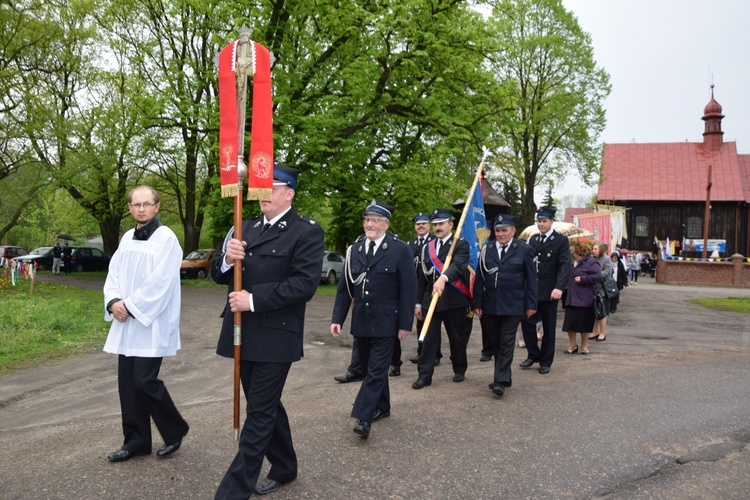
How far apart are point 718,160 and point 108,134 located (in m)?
47.5

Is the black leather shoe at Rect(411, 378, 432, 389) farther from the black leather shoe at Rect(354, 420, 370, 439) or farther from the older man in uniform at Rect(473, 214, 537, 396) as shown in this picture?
the black leather shoe at Rect(354, 420, 370, 439)

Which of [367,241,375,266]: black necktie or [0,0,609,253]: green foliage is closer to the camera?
[367,241,375,266]: black necktie

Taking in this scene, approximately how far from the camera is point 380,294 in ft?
17.9

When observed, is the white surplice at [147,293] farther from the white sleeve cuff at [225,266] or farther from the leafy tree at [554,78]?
the leafy tree at [554,78]

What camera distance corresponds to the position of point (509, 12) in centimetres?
2152

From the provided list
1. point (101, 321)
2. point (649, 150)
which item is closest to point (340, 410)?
point (101, 321)

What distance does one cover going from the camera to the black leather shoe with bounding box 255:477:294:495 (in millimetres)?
3727

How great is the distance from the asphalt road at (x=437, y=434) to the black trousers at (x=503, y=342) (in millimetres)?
245

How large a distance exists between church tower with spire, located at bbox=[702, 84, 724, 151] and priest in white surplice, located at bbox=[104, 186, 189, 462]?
184ft

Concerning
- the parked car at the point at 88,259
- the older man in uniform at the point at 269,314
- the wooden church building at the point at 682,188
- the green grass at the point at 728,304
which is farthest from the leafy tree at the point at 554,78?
the older man in uniform at the point at 269,314

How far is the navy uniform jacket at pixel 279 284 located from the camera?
140 inches

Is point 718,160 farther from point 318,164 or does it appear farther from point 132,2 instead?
point 132,2

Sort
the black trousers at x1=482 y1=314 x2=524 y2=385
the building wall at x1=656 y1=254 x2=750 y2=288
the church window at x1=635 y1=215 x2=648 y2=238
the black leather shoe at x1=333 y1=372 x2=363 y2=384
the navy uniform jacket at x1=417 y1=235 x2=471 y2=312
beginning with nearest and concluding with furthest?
the black trousers at x1=482 y1=314 x2=524 y2=385 → the navy uniform jacket at x1=417 y1=235 x2=471 y2=312 → the black leather shoe at x1=333 y1=372 x2=363 y2=384 → the building wall at x1=656 y1=254 x2=750 y2=288 → the church window at x1=635 y1=215 x2=648 y2=238

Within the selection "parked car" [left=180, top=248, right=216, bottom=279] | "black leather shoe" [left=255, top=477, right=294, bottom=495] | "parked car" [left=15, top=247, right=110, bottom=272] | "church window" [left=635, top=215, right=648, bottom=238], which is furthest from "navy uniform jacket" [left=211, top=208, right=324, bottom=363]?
"church window" [left=635, top=215, right=648, bottom=238]
